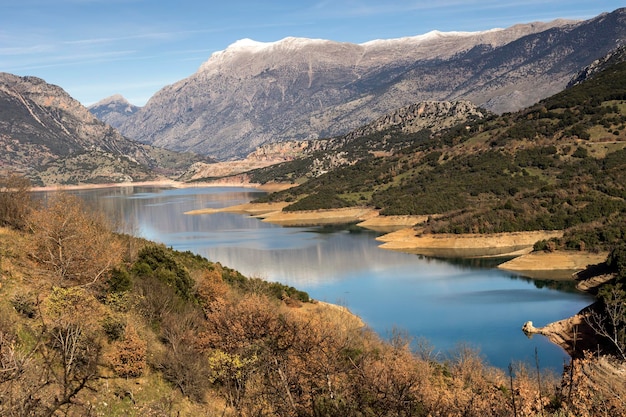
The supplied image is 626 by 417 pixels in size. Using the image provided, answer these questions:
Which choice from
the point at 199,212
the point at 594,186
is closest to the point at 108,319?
the point at 594,186

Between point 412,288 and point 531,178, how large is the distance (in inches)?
3538

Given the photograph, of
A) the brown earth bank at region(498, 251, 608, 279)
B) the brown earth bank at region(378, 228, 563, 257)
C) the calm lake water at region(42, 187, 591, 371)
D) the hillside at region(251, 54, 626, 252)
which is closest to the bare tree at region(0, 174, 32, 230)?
the calm lake water at region(42, 187, 591, 371)

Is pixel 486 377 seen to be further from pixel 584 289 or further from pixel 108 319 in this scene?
pixel 584 289

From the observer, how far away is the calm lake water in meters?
53.4

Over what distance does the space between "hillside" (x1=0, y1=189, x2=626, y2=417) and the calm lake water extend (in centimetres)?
938

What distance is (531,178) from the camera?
502ft

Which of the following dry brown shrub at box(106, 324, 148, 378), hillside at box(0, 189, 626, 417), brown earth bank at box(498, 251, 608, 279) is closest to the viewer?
hillside at box(0, 189, 626, 417)

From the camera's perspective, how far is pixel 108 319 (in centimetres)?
2855

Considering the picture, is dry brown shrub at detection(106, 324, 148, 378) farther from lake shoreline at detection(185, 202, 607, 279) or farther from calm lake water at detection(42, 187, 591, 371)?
lake shoreline at detection(185, 202, 607, 279)

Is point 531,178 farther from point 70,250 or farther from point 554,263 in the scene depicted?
point 70,250

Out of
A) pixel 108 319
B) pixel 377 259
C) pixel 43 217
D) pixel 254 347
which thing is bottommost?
pixel 377 259

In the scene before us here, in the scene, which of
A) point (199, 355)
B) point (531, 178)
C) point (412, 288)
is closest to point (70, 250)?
point (199, 355)

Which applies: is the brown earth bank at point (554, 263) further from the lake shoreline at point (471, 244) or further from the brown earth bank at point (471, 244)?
the brown earth bank at point (471, 244)

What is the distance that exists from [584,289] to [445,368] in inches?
1601
